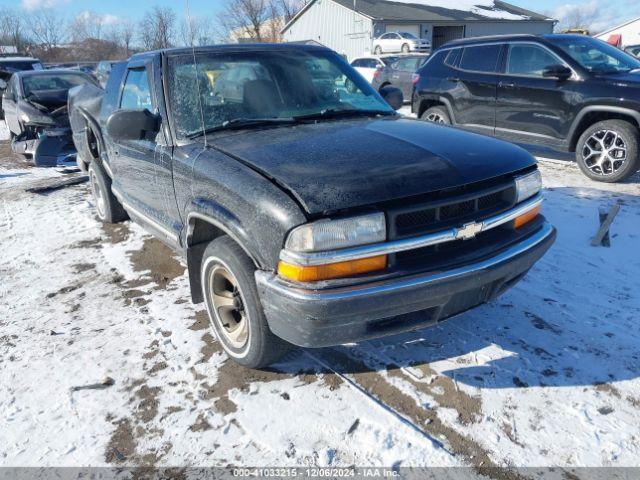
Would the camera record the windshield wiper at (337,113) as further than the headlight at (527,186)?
Yes

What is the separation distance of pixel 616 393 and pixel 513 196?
119 centimetres

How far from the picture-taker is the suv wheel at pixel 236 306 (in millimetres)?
2541

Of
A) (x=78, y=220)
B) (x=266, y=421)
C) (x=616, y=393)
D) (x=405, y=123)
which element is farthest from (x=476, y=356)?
(x=78, y=220)

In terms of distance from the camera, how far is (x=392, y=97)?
13.8 feet

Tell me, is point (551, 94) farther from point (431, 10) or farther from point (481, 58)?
point (431, 10)

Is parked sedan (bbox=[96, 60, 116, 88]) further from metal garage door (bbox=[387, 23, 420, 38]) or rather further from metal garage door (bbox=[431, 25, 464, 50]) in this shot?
metal garage door (bbox=[431, 25, 464, 50])

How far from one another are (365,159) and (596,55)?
574 centimetres

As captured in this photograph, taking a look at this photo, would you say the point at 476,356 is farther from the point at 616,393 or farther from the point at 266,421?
the point at 266,421

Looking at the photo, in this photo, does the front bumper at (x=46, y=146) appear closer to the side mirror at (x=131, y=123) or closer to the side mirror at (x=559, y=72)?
the side mirror at (x=131, y=123)

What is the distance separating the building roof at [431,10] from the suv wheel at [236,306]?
31.8 metres

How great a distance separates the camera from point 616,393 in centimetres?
260

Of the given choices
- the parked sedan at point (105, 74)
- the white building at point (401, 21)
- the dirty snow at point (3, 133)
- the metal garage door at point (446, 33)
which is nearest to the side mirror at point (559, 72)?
the parked sedan at point (105, 74)

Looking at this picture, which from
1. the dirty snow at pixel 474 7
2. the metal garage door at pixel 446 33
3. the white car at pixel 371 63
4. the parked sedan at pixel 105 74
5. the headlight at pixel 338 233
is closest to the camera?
the headlight at pixel 338 233

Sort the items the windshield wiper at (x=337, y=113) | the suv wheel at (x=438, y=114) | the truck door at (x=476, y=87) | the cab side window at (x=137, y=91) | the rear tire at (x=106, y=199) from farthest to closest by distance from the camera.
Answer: the suv wheel at (x=438, y=114) < the truck door at (x=476, y=87) < the rear tire at (x=106, y=199) < the cab side window at (x=137, y=91) < the windshield wiper at (x=337, y=113)
